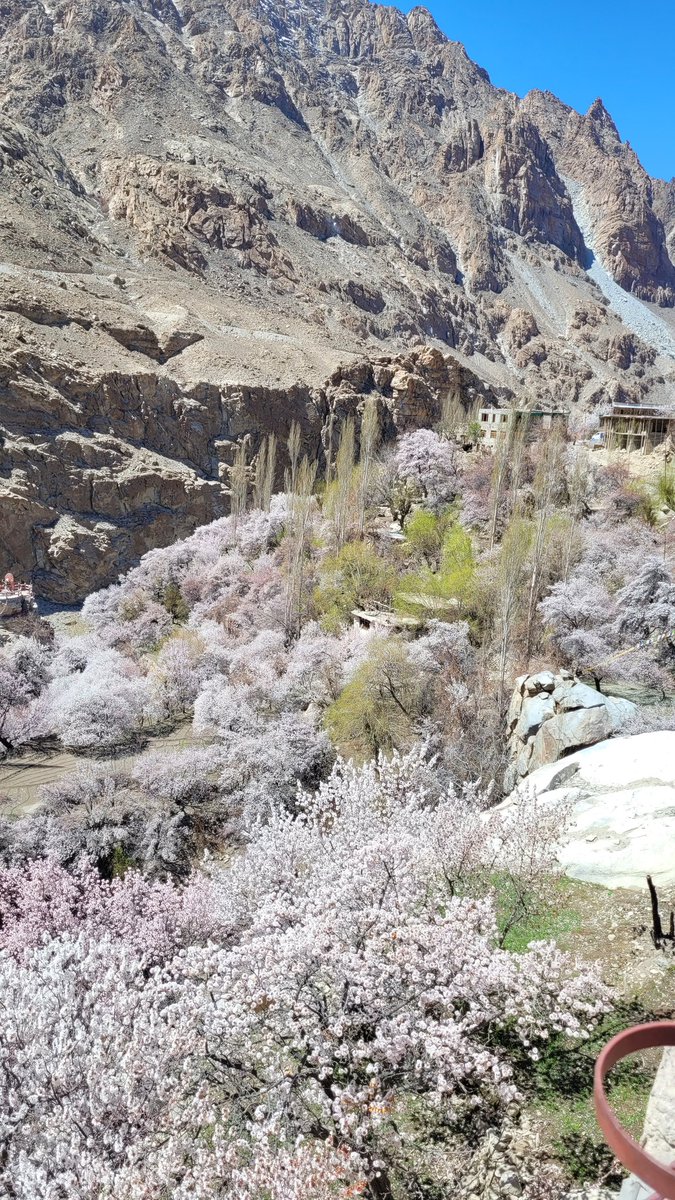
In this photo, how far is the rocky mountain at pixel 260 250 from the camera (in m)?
39.8

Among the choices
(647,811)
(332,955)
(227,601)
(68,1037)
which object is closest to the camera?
(332,955)

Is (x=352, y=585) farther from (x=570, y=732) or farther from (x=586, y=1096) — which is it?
(x=586, y=1096)

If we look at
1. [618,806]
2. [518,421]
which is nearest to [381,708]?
[618,806]

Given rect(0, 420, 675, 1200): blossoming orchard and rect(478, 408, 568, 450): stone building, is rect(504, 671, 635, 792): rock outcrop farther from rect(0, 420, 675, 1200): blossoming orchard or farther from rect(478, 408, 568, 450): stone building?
rect(478, 408, 568, 450): stone building

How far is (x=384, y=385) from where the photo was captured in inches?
1980

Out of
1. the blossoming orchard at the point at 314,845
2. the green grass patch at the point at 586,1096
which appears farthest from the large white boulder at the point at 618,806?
the green grass patch at the point at 586,1096

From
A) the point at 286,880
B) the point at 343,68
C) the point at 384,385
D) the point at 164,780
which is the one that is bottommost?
the point at 164,780

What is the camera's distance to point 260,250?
72.9m

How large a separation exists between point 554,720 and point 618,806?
3.65 m

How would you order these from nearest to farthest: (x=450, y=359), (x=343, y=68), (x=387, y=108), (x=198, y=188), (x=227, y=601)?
(x=227, y=601), (x=450, y=359), (x=198, y=188), (x=387, y=108), (x=343, y=68)

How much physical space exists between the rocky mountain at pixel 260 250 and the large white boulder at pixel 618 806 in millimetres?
29797

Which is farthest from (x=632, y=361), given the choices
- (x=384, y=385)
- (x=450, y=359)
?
(x=384, y=385)

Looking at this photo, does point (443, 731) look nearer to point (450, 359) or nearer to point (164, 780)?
point (164, 780)

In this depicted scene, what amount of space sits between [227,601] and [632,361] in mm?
92736
